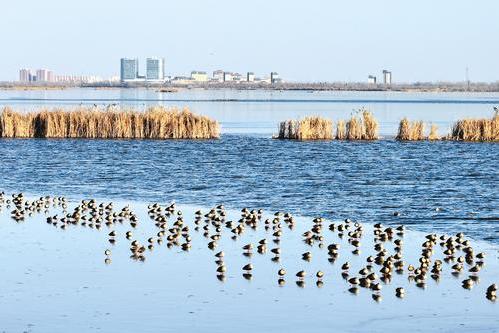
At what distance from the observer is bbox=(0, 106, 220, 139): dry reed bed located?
5828 cm

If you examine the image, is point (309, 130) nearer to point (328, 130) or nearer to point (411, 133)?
point (328, 130)

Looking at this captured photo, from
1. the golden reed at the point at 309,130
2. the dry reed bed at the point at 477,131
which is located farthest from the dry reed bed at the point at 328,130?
the dry reed bed at the point at 477,131

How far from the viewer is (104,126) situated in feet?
192

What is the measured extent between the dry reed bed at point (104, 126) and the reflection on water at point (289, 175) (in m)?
2.25

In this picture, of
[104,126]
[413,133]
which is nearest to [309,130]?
[413,133]

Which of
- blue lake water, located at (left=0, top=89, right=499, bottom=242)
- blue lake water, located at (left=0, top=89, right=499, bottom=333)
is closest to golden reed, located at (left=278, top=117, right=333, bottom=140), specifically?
blue lake water, located at (left=0, top=89, right=499, bottom=242)

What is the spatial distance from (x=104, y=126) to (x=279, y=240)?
3665cm

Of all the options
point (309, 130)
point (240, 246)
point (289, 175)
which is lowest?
point (240, 246)

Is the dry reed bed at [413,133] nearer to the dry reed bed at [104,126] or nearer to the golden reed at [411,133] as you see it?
the golden reed at [411,133]

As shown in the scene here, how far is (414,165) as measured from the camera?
142ft

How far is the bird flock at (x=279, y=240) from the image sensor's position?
61.8ft

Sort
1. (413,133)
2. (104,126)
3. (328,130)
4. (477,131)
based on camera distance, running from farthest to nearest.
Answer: (104,126)
(328,130)
(413,133)
(477,131)

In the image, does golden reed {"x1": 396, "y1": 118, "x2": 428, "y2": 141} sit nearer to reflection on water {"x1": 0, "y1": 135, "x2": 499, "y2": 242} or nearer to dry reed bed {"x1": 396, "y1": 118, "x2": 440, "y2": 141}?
dry reed bed {"x1": 396, "y1": 118, "x2": 440, "y2": 141}

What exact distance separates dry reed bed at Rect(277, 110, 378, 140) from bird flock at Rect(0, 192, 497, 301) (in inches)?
1141
